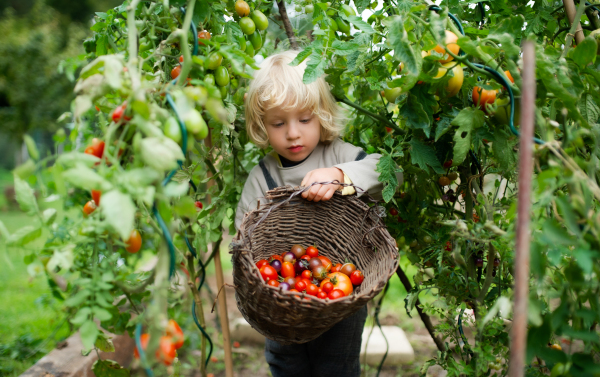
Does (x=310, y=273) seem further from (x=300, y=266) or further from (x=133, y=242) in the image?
(x=133, y=242)

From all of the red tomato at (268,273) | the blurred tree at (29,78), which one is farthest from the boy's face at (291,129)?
the blurred tree at (29,78)

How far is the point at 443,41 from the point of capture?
0.87m

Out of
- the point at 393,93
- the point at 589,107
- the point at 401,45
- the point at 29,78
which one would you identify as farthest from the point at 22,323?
the point at 29,78

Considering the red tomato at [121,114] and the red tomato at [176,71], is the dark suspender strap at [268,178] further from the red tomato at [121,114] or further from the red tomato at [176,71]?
the red tomato at [121,114]

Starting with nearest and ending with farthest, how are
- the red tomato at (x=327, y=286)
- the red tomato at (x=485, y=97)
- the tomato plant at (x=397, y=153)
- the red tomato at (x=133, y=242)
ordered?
the tomato plant at (x=397, y=153) → the red tomato at (x=133, y=242) → the red tomato at (x=485, y=97) → the red tomato at (x=327, y=286)

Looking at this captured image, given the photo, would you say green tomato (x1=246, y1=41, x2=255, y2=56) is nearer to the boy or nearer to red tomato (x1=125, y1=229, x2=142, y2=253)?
the boy

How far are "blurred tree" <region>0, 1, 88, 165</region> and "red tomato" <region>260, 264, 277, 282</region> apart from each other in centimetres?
868

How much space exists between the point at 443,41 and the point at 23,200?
91 cm

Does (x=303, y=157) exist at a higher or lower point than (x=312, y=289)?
higher

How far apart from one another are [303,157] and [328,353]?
0.76 metres

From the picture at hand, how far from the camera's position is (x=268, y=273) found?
46.3 inches

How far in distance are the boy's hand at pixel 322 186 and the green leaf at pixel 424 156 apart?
0.25m

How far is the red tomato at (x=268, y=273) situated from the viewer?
117 centimetres

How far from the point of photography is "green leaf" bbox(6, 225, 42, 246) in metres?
0.69
